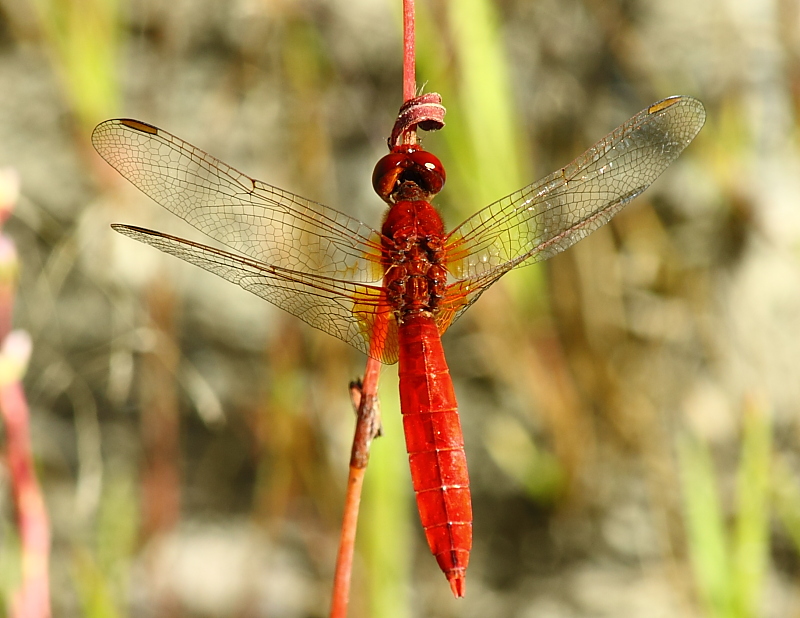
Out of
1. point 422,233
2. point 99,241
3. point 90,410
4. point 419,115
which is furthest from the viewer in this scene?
point 90,410

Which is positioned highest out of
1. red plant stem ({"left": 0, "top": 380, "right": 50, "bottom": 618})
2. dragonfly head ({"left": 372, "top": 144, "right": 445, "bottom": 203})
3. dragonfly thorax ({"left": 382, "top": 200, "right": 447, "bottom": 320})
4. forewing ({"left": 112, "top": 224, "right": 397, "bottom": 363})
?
dragonfly head ({"left": 372, "top": 144, "right": 445, "bottom": 203})

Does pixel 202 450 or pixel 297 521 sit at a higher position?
pixel 202 450

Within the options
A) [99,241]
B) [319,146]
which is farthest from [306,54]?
[99,241]

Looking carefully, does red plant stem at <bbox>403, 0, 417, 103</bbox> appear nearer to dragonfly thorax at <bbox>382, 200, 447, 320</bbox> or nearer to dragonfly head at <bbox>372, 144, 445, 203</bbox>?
dragonfly head at <bbox>372, 144, 445, 203</bbox>

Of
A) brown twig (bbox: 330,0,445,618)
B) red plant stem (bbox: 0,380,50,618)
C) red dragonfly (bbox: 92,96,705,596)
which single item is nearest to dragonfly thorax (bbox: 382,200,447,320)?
red dragonfly (bbox: 92,96,705,596)

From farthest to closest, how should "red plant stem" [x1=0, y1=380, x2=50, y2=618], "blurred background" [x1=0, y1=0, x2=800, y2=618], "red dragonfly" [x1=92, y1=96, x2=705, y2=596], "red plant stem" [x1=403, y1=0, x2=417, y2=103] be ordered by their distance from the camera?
"blurred background" [x1=0, y1=0, x2=800, y2=618] < "red dragonfly" [x1=92, y1=96, x2=705, y2=596] < "red plant stem" [x1=0, y1=380, x2=50, y2=618] < "red plant stem" [x1=403, y1=0, x2=417, y2=103]

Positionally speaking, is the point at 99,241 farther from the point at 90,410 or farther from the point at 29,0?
the point at 29,0

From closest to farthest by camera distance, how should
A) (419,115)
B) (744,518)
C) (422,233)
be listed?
(419,115)
(422,233)
(744,518)
